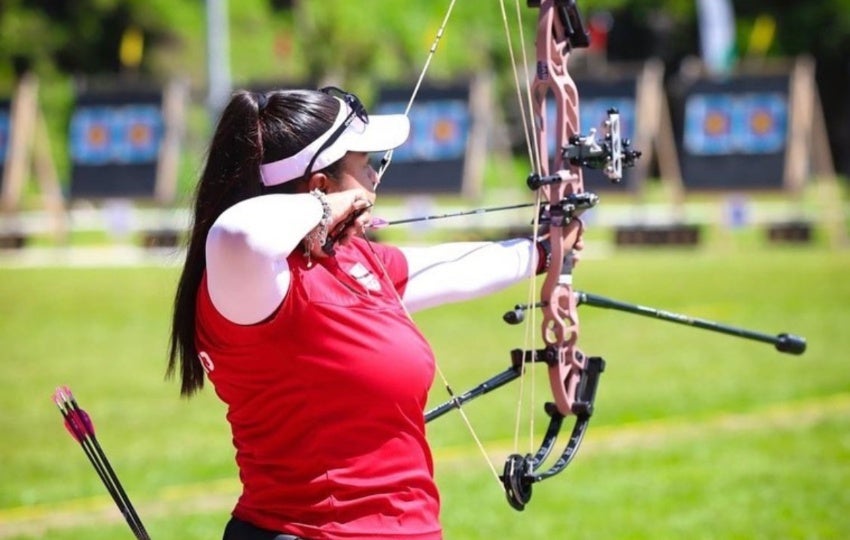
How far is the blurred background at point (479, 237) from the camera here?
22.6 feet

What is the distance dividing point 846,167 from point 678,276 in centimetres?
2554

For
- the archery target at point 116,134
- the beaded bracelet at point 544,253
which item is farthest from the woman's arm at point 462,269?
the archery target at point 116,134

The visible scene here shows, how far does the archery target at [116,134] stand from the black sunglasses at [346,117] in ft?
71.3

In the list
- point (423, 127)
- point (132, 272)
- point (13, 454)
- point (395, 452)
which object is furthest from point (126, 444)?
point (423, 127)

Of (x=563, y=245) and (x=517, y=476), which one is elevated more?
(x=563, y=245)

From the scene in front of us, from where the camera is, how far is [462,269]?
334cm

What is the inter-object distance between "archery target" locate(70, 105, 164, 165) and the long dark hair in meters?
21.8

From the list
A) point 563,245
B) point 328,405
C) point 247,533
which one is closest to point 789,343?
point 563,245

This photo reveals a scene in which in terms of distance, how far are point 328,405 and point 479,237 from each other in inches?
716

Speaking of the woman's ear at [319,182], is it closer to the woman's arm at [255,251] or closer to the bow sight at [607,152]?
the woman's arm at [255,251]

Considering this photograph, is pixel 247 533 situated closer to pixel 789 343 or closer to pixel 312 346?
pixel 312 346

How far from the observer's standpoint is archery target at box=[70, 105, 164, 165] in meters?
24.3

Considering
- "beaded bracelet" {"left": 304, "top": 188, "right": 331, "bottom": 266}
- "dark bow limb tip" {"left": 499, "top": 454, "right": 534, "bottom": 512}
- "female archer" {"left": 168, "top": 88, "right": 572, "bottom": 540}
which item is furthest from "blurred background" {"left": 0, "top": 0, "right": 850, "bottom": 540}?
"dark bow limb tip" {"left": 499, "top": 454, "right": 534, "bottom": 512}

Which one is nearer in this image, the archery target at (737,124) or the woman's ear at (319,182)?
the woman's ear at (319,182)
